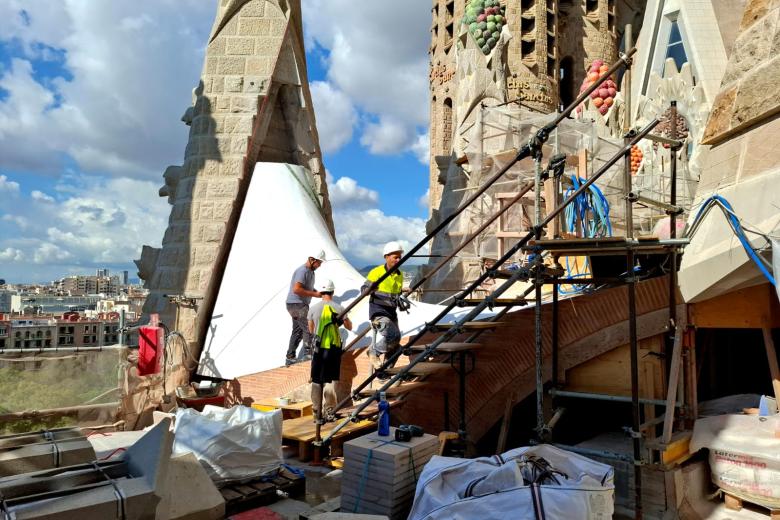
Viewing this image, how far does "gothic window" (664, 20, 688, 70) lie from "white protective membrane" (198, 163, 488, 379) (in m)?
21.7

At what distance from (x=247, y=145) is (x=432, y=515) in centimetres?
896

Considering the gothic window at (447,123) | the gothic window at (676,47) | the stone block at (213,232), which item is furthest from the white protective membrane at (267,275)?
the gothic window at (447,123)

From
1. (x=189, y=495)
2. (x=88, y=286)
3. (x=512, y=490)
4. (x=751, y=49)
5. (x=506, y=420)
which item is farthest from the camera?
(x=88, y=286)

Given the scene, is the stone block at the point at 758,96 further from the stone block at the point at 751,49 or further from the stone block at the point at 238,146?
the stone block at the point at 238,146

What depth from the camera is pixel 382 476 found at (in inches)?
160

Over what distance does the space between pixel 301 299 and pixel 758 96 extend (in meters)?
5.98

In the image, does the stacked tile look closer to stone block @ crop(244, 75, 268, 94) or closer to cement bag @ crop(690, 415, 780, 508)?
cement bag @ crop(690, 415, 780, 508)

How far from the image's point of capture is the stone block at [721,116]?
5.85 meters

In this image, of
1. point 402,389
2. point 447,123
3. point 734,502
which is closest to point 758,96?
point 734,502

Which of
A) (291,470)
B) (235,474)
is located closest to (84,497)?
(235,474)

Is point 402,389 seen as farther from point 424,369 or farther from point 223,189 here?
point 223,189

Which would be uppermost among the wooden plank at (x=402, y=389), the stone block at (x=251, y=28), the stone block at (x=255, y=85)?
the stone block at (x=251, y=28)

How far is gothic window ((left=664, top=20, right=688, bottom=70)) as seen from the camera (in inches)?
1008

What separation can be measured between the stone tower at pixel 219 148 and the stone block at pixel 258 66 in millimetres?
20
